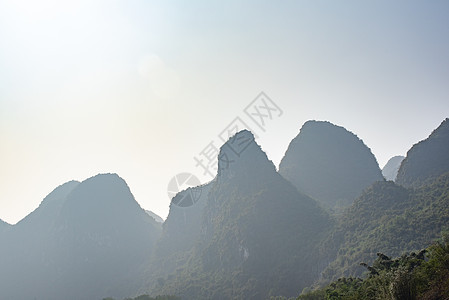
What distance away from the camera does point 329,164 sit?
81625mm

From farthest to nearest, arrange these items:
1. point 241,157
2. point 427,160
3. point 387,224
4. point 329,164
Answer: point 329,164 → point 241,157 → point 427,160 → point 387,224

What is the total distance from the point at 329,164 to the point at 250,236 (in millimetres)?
37336

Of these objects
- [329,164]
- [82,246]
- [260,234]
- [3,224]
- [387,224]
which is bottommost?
[387,224]

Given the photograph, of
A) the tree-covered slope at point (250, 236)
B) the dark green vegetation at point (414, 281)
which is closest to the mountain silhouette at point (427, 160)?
the tree-covered slope at point (250, 236)

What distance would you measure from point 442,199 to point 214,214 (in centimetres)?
4617

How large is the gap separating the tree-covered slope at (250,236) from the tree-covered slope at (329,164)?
1599cm

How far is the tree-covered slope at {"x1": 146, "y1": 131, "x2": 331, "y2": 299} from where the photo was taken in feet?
159

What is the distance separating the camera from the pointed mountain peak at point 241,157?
70438 mm

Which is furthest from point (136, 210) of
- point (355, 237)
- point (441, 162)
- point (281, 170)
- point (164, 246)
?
point (441, 162)

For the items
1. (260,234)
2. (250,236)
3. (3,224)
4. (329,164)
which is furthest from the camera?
(3,224)

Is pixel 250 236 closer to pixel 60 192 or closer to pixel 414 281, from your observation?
pixel 414 281

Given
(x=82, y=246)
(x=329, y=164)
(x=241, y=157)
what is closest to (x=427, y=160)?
(x=329, y=164)

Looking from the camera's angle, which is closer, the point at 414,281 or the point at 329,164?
the point at 414,281

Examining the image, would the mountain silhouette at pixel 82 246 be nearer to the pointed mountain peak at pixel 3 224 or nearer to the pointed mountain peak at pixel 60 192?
the pointed mountain peak at pixel 60 192
